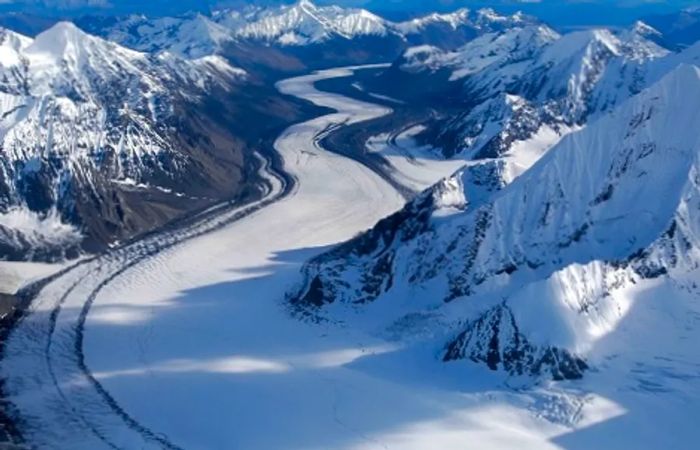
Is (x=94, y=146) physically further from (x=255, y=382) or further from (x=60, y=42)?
(x=255, y=382)

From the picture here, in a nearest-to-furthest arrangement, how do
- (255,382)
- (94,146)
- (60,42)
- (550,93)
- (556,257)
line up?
(255,382) → (556,257) → (94,146) → (60,42) → (550,93)

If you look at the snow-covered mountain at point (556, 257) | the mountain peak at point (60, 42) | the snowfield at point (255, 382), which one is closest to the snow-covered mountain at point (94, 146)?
the mountain peak at point (60, 42)

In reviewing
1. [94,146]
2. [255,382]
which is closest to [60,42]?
[94,146]

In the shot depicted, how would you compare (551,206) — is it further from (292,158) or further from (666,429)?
(292,158)

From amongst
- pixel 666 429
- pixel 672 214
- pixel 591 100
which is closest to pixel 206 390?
pixel 666 429

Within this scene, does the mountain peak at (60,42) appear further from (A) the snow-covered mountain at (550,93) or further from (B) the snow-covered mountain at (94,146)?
(A) the snow-covered mountain at (550,93)

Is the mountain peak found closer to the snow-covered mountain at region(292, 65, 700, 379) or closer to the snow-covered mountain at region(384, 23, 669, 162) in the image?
the snow-covered mountain at region(384, 23, 669, 162)
